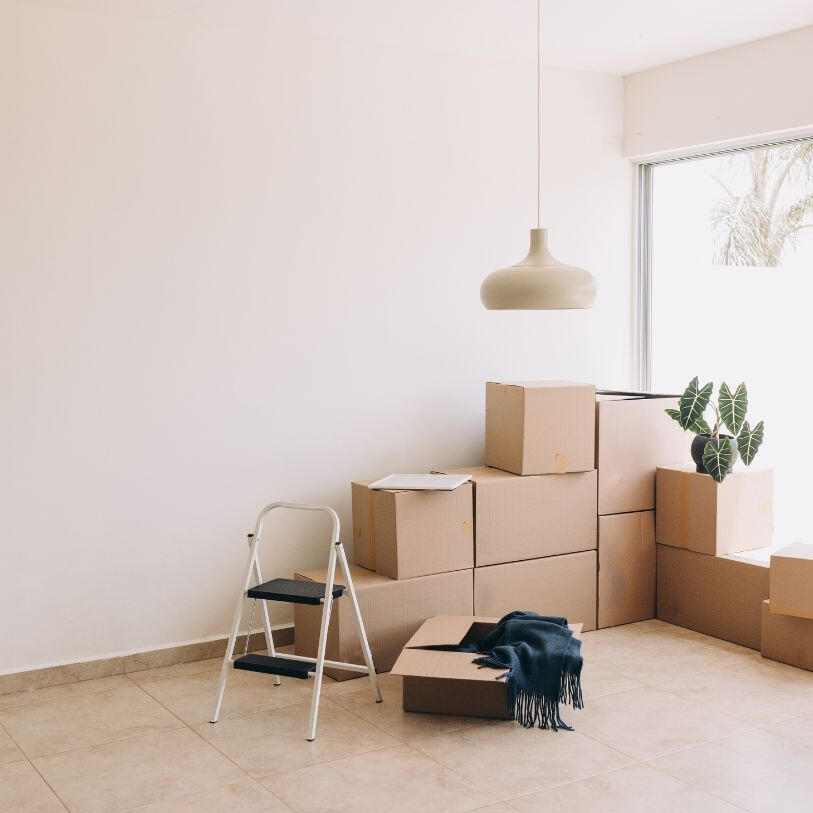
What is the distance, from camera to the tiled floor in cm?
278

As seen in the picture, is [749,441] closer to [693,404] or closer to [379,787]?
[693,404]

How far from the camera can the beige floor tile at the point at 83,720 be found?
10.5 ft

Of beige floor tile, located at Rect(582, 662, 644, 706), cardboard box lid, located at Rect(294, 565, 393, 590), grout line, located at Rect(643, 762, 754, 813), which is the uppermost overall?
cardboard box lid, located at Rect(294, 565, 393, 590)

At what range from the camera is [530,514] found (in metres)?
4.15

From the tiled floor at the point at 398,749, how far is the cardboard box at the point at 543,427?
85 centimetres

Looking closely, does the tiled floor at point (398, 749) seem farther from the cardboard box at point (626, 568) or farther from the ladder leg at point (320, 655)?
the cardboard box at point (626, 568)

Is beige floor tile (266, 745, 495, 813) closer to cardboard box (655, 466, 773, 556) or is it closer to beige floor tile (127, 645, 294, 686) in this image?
beige floor tile (127, 645, 294, 686)

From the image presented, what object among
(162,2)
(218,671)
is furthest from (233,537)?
(162,2)

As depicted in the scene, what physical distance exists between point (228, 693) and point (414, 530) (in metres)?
0.91

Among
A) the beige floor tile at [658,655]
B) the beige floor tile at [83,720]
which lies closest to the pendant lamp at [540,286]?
the beige floor tile at [658,655]

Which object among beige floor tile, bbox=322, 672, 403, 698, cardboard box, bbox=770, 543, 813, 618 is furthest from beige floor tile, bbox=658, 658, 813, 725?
beige floor tile, bbox=322, 672, 403, 698

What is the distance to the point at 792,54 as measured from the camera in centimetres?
415

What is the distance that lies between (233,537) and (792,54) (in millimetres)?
3057

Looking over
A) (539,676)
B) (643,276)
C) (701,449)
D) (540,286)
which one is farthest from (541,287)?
(643,276)
